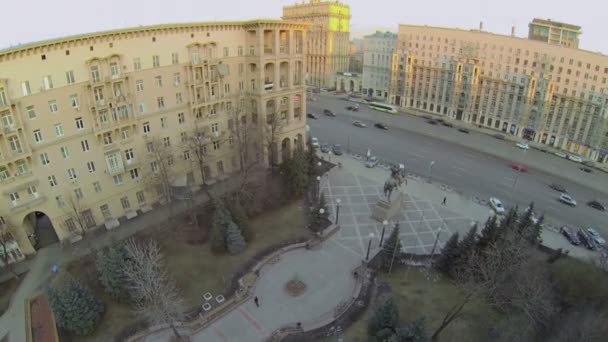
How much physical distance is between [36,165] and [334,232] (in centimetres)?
3580

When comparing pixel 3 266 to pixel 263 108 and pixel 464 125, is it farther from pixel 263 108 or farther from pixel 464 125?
pixel 464 125

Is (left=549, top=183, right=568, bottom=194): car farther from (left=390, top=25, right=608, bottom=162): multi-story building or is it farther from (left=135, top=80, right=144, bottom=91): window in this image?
(left=135, top=80, right=144, bottom=91): window

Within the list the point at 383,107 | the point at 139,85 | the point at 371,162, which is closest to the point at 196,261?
the point at 139,85

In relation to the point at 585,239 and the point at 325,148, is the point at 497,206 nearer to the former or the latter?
the point at 585,239

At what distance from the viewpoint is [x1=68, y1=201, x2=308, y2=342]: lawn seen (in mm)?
33938

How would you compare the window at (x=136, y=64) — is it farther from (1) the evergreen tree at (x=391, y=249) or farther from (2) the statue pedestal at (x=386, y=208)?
(1) the evergreen tree at (x=391, y=249)

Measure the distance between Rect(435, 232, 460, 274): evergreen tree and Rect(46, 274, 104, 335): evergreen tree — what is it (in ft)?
115

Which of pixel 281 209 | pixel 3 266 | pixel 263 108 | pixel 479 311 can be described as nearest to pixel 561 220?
pixel 479 311

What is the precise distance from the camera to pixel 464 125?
91750 millimetres

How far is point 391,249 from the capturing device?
38.4m

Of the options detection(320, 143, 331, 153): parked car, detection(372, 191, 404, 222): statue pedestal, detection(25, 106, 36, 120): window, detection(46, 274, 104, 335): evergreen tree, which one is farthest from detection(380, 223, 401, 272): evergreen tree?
detection(25, 106, 36, 120): window

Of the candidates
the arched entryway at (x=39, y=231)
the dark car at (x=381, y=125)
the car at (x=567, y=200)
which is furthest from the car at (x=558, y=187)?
the arched entryway at (x=39, y=231)

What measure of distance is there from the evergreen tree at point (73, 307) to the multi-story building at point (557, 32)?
117709 millimetres

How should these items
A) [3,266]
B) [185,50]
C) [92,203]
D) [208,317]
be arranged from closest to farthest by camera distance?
[208,317], [3,266], [92,203], [185,50]
